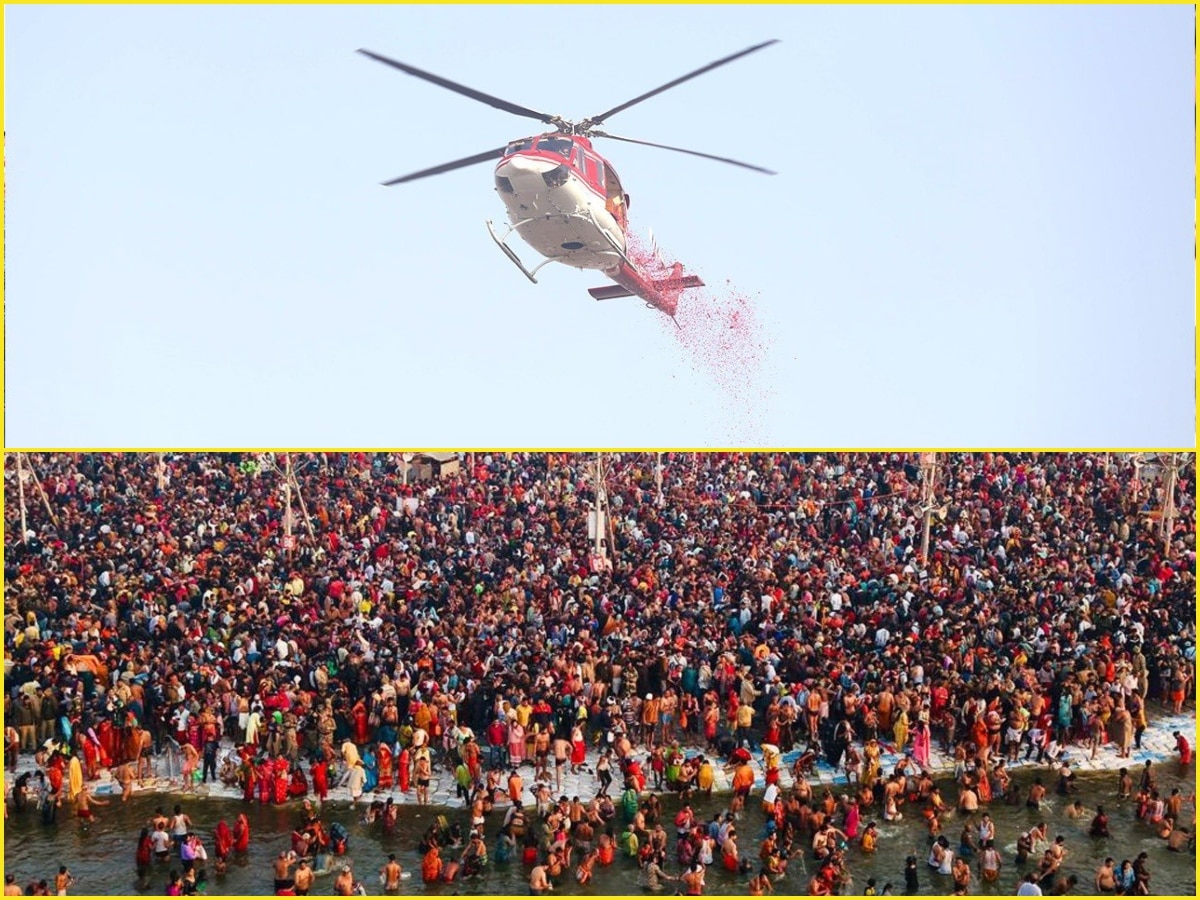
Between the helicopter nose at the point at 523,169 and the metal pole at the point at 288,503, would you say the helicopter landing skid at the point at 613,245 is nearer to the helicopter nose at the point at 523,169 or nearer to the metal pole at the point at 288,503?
the helicopter nose at the point at 523,169

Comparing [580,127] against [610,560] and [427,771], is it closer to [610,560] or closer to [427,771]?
[610,560]

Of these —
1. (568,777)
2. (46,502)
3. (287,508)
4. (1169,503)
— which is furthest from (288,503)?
(1169,503)

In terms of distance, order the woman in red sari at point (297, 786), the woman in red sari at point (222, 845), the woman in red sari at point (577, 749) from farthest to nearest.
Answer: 1. the woman in red sari at point (577, 749)
2. the woman in red sari at point (297, 786)
3. the woman in red sari at point (222, 845)

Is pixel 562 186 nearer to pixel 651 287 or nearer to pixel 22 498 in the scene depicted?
pixel 651 287

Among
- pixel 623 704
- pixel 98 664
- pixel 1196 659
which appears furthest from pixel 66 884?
pixel 1196 659

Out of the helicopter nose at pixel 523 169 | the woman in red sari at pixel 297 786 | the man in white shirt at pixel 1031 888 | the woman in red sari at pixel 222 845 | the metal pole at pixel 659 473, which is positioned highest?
the helicopter nose at pixel 523 169

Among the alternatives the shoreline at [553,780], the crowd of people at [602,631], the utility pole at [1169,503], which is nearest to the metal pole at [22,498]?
the crowd of people at [602,631]

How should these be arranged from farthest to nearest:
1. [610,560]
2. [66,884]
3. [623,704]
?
[610,560] < [623,704] < [66,884]
